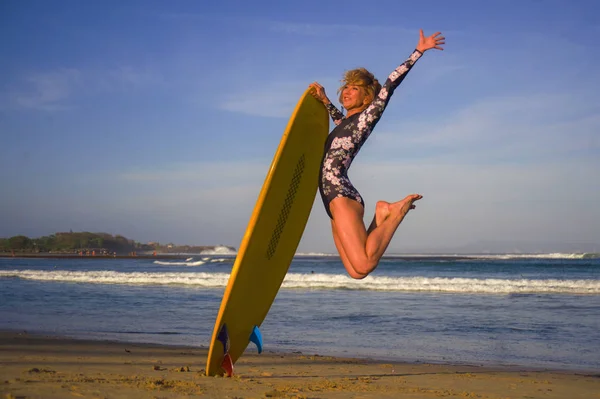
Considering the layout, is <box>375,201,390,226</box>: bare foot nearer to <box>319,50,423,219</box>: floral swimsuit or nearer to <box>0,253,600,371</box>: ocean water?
<box>319,50,423,219</box>: floral swimsuit

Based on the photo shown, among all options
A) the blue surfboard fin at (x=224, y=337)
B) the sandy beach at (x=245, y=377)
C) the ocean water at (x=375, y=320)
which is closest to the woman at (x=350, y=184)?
Result: the blue surfboard fin at (x=224, y=337)

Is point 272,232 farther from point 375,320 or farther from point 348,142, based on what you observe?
point 375,320

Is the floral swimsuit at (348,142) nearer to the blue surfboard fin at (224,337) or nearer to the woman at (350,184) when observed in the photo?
the woman at (350,184)

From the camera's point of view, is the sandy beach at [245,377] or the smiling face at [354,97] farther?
Result: the sandy beach at [245,377]

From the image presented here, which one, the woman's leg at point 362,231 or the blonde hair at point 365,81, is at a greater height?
the blonde hair at point 365,81

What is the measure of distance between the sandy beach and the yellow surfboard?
1.65ft

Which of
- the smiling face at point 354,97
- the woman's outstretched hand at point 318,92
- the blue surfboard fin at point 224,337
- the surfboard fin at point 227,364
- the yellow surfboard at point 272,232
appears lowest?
the surfboard fin at point 227,364

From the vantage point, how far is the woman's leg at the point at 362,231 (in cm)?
411

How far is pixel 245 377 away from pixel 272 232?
1.79 metres

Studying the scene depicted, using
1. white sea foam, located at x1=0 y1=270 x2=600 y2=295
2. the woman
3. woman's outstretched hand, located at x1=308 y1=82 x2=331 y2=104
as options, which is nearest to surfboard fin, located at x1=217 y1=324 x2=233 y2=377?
the woman

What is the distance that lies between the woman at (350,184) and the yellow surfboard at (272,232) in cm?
38

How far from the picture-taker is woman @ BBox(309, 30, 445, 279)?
4141mm

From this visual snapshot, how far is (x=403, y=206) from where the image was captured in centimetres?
427

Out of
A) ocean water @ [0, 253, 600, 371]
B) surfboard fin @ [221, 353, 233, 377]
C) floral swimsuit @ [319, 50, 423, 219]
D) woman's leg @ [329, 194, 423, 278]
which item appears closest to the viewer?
woman's leg @ [329, 194, 423, 278]
